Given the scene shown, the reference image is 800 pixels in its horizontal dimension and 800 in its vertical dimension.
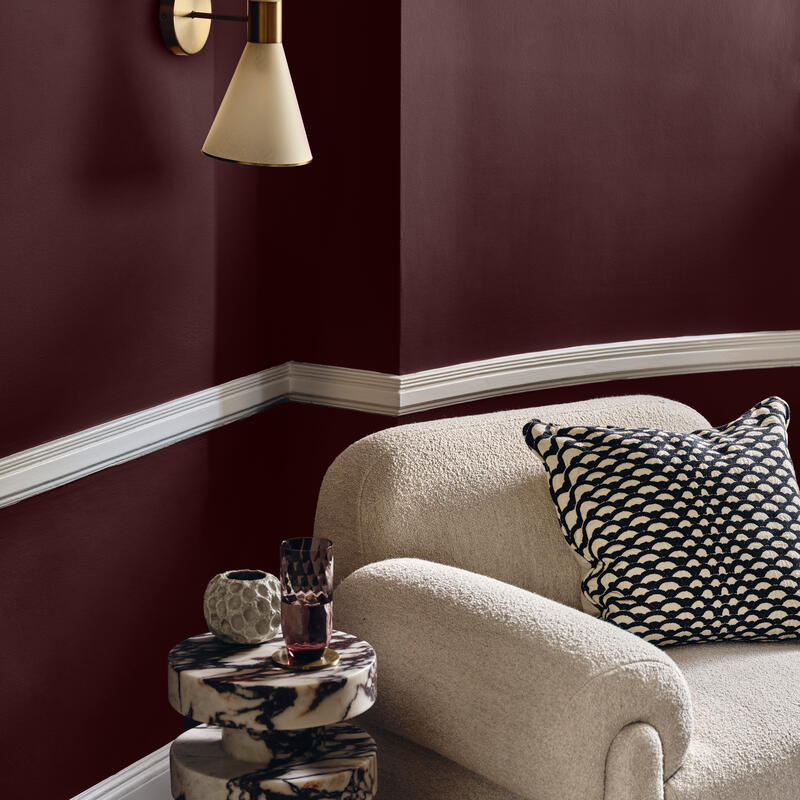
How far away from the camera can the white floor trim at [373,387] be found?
1935 mm

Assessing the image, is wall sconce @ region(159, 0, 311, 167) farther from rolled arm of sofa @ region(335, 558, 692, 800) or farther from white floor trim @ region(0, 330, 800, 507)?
rolled arm of sofa @ region(335, 558, 692, 800)

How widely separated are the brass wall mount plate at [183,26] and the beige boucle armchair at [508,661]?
824 mm

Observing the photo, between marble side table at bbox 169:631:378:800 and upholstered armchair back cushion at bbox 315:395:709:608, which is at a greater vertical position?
upholstered armchair back cushion at bbox 315:395:709:608

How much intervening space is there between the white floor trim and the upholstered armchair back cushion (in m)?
0.39

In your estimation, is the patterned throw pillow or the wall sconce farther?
the wall sconce

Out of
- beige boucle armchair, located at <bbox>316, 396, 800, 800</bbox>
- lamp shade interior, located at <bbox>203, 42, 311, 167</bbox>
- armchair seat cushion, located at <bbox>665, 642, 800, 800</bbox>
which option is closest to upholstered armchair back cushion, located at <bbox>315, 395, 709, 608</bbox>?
beige boucle armchair, located at <bbox>316, 396, 800, 800</bbox>

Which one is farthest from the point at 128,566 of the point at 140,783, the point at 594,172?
the point at 594,172

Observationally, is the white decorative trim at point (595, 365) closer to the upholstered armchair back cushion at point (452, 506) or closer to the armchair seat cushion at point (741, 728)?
the upholstered armchair back cushion at point (452, 506)

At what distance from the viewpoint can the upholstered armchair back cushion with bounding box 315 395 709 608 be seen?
6.34 feet

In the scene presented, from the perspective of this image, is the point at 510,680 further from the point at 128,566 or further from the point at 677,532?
the point at 128,566

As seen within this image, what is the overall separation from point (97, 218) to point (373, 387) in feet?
2.65

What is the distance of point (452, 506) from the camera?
1962 millimetres

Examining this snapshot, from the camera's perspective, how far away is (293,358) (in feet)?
8.69

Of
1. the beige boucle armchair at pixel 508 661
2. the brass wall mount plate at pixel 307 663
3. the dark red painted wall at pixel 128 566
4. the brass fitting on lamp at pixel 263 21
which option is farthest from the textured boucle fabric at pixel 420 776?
the brass fitting on lamp at pixel 263 21
